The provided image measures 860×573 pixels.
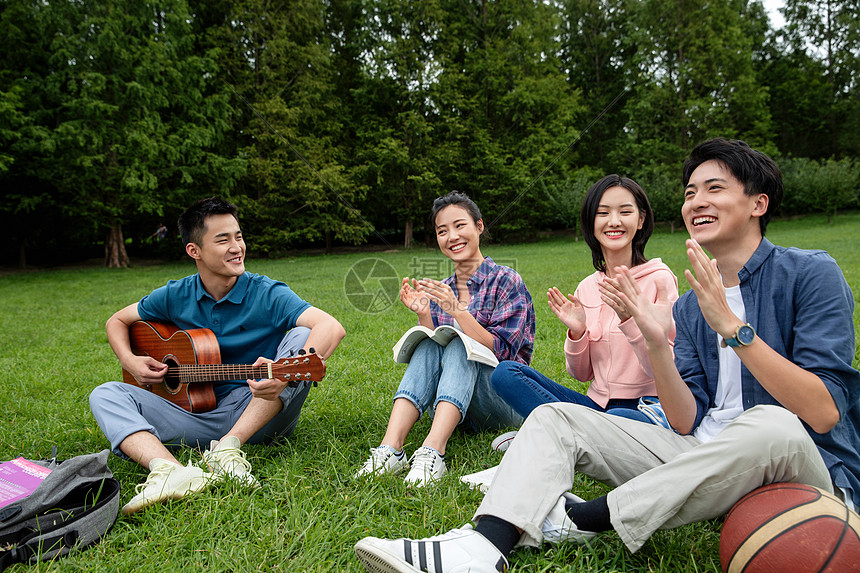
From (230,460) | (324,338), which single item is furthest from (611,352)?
(230,460)

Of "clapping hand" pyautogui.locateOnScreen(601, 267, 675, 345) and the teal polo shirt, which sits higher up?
"clapping hand" pyautogui.locateOnScreen(601, 267, 675, 345)

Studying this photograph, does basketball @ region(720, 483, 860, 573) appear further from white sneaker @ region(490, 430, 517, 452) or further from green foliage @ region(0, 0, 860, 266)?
green foliage @ region(0, 0, 860, 266)

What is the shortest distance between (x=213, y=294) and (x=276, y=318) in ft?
1.42

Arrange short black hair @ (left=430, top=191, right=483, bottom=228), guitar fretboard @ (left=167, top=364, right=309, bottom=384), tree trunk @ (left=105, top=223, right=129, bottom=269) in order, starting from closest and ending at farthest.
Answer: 1. guitar fretboard @ (left=167, top=364, right=309, bottom=384)
2. short black hair @ (left=430, top=191, right=483, bottom=228)
3. tree trunk @ (left=105, top=223, right=129, bottom=269)

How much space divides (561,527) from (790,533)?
28.1 inches

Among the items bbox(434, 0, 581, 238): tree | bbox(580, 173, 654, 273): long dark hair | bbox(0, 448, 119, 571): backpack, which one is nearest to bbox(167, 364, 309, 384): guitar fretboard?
bbox(0, 448, 119, 571): backpack

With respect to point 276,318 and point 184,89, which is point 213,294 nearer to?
point 276,318

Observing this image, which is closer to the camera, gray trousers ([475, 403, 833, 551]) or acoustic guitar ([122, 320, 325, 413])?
gray trousers ([475, 403, 833, 551])

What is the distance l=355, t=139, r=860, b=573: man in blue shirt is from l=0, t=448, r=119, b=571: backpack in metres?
1.19

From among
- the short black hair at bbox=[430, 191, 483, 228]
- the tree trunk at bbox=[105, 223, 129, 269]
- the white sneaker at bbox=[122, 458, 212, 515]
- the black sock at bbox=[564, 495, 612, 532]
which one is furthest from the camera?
the tree trunk at bbox=[105, 223, 129, 269]

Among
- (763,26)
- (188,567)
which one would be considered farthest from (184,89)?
(763,26)

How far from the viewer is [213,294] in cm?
336

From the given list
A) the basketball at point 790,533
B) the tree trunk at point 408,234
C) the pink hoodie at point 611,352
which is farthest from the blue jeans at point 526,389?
the tree trunk at point 408,234

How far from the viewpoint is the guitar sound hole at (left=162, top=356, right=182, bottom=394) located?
3.17 metres
